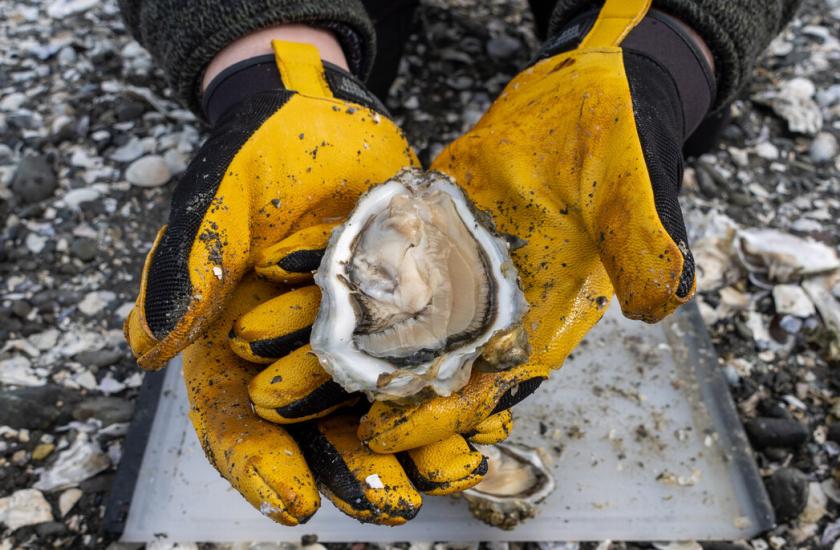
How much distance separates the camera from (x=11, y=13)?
3779 mm

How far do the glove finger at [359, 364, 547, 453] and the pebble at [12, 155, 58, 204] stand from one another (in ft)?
6.80

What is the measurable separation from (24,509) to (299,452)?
1.00 meters

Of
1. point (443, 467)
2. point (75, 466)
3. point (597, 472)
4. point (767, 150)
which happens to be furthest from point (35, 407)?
point (767, 150)

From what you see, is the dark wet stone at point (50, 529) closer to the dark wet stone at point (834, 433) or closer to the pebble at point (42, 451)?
the pebble at point (42, 451)

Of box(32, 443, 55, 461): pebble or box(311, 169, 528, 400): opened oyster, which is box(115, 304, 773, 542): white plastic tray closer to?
box(32, 443, 55, 461): pebble

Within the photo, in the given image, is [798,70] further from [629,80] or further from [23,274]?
[23,274]

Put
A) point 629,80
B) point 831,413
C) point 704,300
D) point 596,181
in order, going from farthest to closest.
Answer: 1. point 704,300
2. point 831,413
3. point 629,80
4. point 596,181

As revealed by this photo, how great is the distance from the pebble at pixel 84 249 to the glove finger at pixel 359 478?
1.54m

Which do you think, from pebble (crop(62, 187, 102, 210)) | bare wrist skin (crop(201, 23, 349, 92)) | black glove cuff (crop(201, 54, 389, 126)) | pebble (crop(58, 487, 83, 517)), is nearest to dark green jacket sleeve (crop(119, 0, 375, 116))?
bare wrist skin (crop(201, 23, 349, 92))

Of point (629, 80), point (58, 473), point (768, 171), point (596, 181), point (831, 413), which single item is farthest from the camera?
point (768, 171)

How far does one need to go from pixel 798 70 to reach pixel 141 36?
3198 mm

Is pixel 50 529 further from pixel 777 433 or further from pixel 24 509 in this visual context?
pixel 777 433

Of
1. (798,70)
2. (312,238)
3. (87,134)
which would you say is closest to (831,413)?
(312,238)

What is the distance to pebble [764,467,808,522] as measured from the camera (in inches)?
77.7
